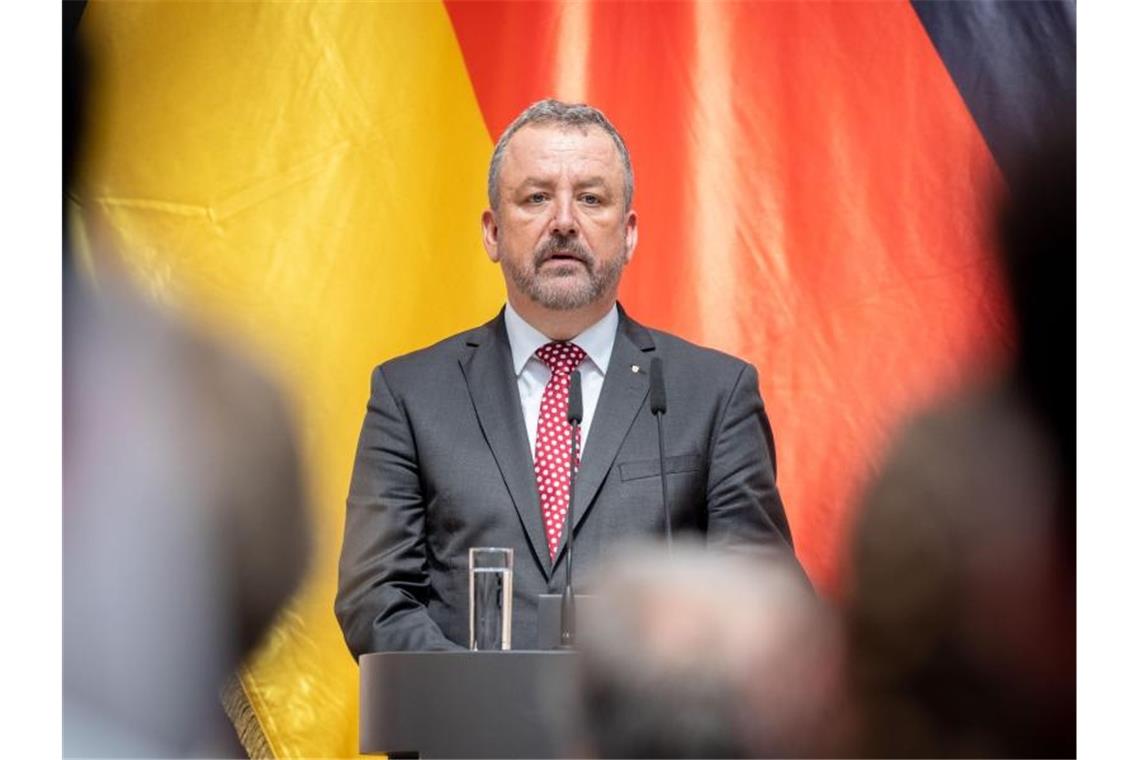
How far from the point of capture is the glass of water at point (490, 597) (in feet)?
9.07

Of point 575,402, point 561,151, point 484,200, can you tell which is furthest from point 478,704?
point 484,200

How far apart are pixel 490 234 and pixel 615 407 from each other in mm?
541

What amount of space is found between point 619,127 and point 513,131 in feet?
1.52

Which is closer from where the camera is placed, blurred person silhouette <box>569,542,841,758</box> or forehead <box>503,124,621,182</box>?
blurred person silhouette <box>569,542,841,758</box>

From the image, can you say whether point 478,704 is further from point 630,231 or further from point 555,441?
point 630,231

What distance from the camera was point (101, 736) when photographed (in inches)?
157

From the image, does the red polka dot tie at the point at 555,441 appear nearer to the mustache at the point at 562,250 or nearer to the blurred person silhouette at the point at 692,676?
the mustache at the point at 562,250

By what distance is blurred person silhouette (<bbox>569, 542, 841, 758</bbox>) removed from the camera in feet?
7.68

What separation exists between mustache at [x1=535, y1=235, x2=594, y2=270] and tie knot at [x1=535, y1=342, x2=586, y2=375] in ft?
0.59

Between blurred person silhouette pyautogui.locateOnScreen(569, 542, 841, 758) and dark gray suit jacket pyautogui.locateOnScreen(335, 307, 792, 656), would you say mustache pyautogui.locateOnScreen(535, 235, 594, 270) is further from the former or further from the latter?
blurred person silhouette pyautogui.locateOnScreen(569, 542, 841, 758)

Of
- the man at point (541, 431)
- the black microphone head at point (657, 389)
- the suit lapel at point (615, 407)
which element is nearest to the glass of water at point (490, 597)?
the black microphone head at point (657, 389)

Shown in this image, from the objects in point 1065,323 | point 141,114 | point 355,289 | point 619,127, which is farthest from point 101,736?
point 1065,323

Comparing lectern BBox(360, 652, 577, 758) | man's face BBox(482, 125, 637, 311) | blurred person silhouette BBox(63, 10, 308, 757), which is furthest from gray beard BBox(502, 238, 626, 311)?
lectern BBox(360, 652, 577, 758)
